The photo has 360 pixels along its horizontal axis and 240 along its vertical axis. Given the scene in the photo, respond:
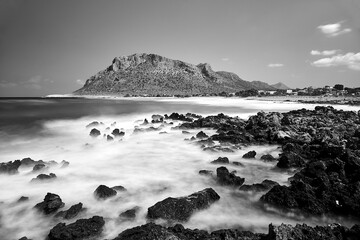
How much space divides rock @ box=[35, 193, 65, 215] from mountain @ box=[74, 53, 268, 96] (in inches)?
4697

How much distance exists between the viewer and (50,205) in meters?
6.27

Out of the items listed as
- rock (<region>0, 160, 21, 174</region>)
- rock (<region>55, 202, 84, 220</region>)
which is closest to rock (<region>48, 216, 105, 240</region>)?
rock (<region>55, 202, 84, 220</region>)

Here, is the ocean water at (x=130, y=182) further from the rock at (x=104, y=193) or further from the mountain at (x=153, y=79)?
the mountain at (x=153, y=79)

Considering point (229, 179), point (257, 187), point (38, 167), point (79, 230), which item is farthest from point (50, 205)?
point (257, 187)

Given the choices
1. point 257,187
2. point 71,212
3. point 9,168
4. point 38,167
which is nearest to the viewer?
point 71,212

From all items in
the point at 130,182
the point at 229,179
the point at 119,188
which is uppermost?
the point at 229,179

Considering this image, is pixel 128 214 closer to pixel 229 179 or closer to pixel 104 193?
pixel 104 193

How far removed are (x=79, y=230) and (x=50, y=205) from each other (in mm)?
1693

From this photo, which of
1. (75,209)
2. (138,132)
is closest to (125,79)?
(138,132)

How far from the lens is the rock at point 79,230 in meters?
4.92

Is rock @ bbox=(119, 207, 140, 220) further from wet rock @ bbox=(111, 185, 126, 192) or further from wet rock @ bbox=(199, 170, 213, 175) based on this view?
wet rock @ bbox=(199, 170, 213, 175)

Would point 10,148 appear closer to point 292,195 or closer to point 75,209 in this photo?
point 75,209

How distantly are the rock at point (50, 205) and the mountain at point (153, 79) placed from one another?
391 ft

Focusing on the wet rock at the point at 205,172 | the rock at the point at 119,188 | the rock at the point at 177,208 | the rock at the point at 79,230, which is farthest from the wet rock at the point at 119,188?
the wet rock at the point at 205,172
